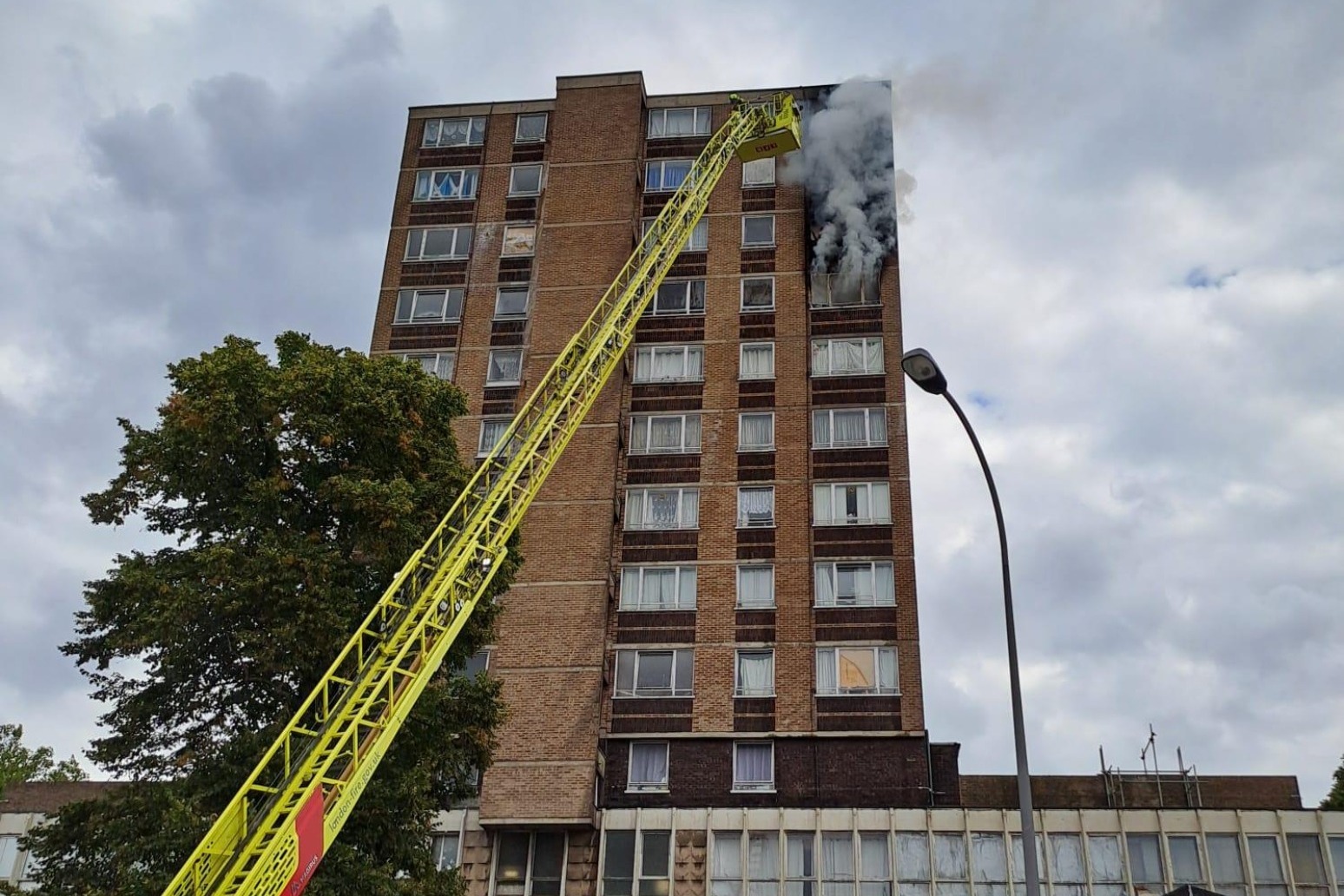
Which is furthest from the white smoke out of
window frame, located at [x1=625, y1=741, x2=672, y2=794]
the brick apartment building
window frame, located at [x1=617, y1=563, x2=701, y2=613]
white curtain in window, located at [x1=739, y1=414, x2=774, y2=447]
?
window frame, located at [x1=625, y1=741, x2=672, y2=794]

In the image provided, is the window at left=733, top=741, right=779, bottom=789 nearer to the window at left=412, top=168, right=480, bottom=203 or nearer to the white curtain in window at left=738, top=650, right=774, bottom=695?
the white curtain in window at left=738, top=650, right=774, bottom=695

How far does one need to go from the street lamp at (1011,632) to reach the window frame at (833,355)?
24.9 meters

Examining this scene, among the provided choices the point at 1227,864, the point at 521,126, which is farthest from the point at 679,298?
the point at 1227,864

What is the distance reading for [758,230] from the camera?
144 ft

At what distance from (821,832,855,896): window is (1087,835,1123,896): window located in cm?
624

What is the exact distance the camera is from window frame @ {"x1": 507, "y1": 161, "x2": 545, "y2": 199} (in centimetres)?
4578

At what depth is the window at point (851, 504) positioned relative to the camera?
125 ft

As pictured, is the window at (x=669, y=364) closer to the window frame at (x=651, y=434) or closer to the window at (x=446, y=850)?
the window frame at (x=651, y=434)

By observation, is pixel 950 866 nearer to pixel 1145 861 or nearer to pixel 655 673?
pixel 1145 861

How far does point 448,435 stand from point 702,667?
47.9ft

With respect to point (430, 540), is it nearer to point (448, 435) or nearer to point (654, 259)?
point (448, 435)

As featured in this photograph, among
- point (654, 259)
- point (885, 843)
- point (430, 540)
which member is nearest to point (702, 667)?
point (885, 843)

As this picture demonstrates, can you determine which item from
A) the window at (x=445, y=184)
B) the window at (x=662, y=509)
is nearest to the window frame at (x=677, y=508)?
the window at (x=662, y=509)

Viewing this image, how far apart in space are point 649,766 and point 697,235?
19697mm
